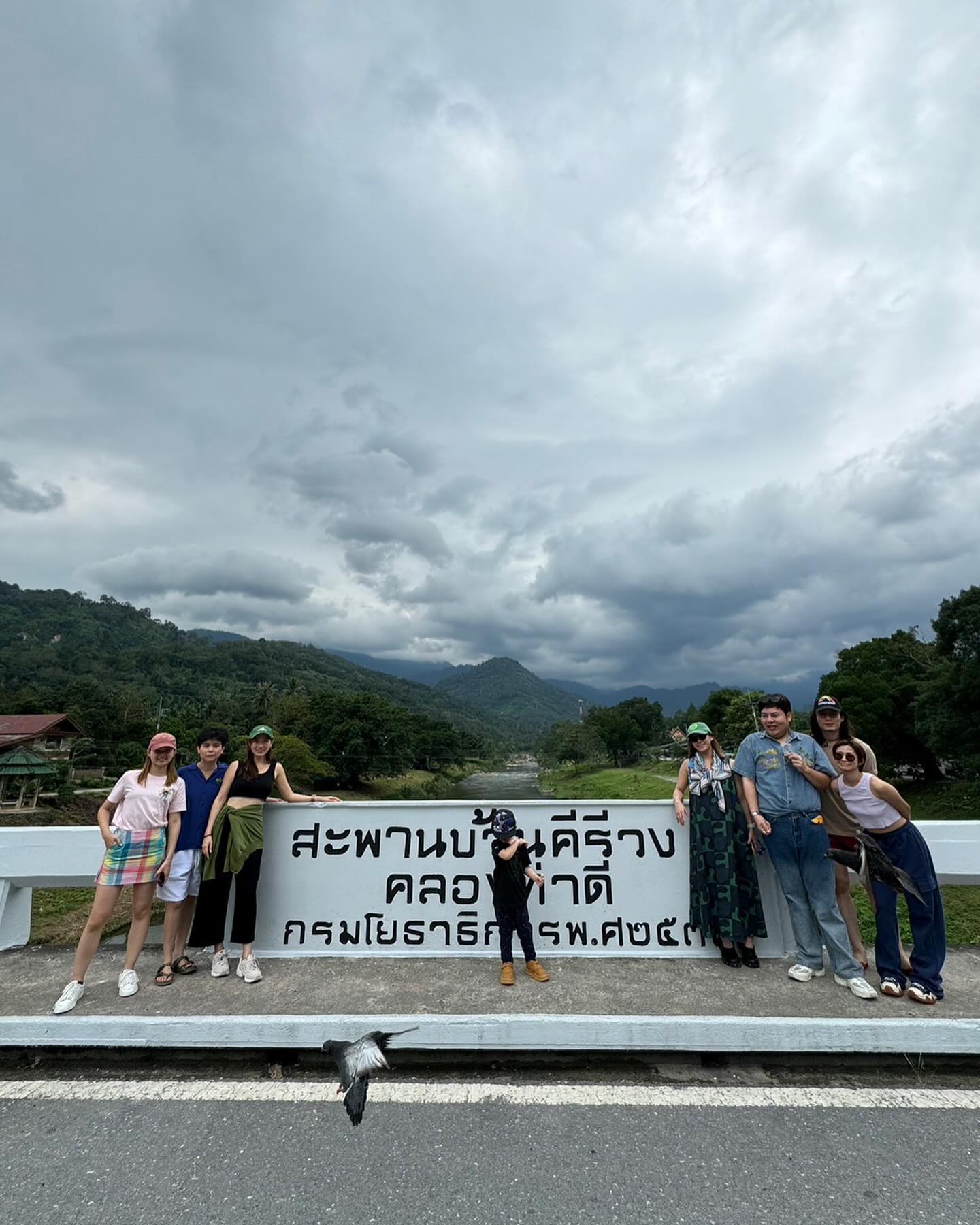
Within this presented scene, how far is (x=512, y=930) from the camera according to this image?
395cm

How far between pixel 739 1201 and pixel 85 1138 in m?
2.69

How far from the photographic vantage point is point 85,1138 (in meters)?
2.60

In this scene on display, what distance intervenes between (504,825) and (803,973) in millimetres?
2051

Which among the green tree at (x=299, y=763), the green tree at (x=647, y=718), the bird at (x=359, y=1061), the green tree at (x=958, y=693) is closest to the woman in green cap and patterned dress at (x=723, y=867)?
the bird at (x=359, y=1061)

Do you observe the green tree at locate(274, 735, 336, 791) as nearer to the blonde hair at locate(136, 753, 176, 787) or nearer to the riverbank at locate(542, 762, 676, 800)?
the riverbank at locate(542, 762, 676, 800)

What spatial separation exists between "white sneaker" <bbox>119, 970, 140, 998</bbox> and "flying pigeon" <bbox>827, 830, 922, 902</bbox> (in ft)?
14.5

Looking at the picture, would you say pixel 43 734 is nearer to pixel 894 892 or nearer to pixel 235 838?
pixel 235 838

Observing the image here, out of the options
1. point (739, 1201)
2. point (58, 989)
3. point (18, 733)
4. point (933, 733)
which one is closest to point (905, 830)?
point (739, 1201)

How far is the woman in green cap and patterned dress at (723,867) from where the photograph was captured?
399cm

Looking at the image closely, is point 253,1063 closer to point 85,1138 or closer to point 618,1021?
point 85,1138

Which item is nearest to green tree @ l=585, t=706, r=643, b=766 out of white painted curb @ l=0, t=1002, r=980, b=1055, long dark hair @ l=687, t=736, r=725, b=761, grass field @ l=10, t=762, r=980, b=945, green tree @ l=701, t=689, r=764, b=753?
grass field @ l=10, t=762, r=980, b=945

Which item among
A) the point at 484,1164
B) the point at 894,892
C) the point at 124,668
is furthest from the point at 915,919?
the point at 124,668

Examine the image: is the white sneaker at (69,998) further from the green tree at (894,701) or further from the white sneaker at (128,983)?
the green tree at (894,701)

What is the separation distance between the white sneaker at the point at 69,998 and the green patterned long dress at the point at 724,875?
12.9 feet
